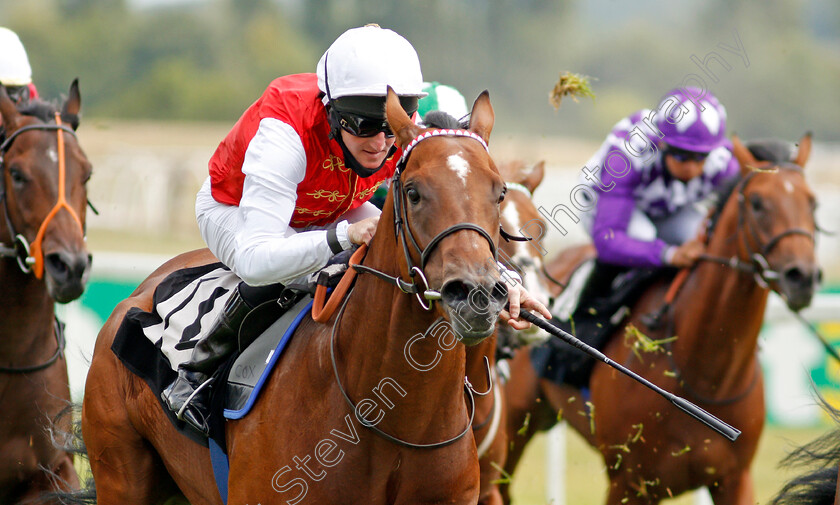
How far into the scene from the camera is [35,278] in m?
4.82

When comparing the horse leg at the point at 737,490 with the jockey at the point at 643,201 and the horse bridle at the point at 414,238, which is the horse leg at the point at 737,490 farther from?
the horse bridle at the point at 414,238

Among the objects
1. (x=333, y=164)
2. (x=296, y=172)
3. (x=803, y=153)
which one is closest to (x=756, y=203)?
(x=803, y=153)

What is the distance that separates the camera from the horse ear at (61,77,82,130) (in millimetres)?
4988

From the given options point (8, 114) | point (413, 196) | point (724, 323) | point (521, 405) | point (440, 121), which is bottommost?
point (521, 405)

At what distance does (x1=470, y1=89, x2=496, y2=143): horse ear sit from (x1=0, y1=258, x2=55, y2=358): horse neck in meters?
2.77

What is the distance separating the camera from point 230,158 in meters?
3.65

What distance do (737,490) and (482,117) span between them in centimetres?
309

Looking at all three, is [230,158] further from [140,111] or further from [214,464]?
[140,111]

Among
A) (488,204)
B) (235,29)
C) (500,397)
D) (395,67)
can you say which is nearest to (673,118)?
(500,397)

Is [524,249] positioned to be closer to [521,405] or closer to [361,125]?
[361,125]

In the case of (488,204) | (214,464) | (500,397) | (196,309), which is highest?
(488,204)

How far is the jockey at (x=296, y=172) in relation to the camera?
9.96ft

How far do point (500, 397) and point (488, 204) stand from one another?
8.82 feet

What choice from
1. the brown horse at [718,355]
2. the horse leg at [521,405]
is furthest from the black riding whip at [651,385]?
the horse leg at [521,405]
